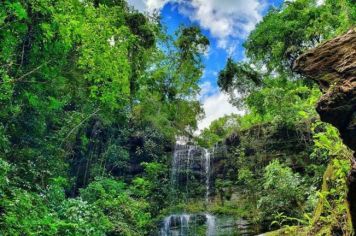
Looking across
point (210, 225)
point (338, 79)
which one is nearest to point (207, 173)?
point (210, 225)

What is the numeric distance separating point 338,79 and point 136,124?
16.6m

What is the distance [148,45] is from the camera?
646 inches

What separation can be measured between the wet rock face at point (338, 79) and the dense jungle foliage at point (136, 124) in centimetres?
58

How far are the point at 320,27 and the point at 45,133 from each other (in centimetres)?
1304

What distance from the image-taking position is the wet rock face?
286 cm

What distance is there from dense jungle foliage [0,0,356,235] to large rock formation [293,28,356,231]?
54cm

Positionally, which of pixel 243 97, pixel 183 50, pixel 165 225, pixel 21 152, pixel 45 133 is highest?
pixel 183 50

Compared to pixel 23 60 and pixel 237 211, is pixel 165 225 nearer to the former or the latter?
pixel 237 211

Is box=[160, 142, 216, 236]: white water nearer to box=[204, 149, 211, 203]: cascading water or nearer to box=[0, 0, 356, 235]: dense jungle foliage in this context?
box=[204, 149, 211, 203]: cascading water

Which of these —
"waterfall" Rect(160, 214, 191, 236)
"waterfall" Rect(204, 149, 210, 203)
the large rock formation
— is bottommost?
"waterfall" Rect(160, 214, 191, 236)

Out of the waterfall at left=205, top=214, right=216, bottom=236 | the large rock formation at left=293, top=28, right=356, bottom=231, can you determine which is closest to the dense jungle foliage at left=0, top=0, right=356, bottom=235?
the large rock formation at left=293, top=28, right=356, bottom=231

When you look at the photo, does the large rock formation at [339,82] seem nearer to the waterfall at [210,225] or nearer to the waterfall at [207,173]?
the waterfall at [210,225]

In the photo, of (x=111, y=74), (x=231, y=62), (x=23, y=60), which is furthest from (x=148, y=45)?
(x=23, y=60)

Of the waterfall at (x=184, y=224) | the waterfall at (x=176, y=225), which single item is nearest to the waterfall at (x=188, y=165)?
the waterfall at (x=184, y=224)
